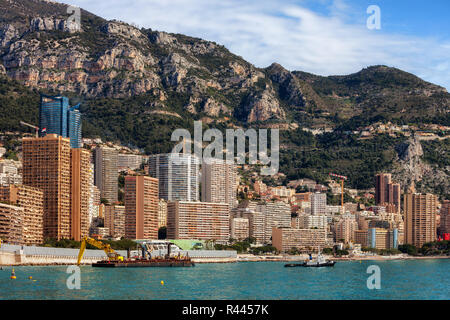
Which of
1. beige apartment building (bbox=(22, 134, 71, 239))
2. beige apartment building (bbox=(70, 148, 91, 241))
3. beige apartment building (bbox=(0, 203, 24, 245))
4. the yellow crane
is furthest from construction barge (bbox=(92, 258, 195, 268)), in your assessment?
beige apartment building (bbox=(70, 148, 91, 241))

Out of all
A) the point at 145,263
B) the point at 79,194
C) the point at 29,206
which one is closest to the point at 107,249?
the point at 79,194

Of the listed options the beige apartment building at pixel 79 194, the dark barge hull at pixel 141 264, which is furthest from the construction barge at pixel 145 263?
the beige apartment building at pixel 79 194

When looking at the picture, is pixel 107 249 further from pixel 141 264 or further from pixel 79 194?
pixel 141 264
